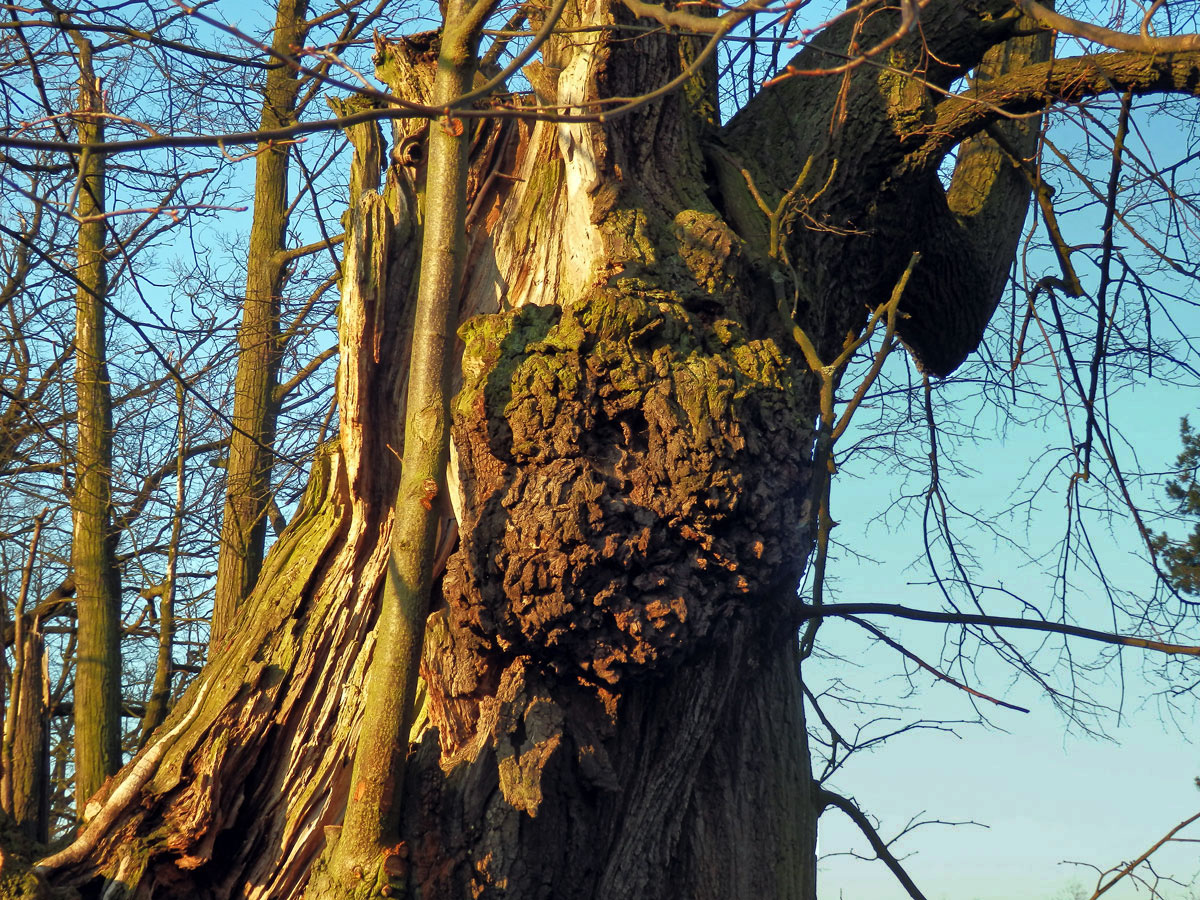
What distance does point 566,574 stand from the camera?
103 inches

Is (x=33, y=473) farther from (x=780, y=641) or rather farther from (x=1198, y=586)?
(x=1198, y=586)

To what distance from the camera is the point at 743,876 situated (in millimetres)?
3020

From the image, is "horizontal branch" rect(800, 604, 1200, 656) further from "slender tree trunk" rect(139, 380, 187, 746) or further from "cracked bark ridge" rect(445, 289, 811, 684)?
"slender tree trunk" rect(139, 380, 187, 746)

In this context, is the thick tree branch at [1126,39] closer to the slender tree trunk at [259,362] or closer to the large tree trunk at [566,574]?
the large tree trunk at [566,574]

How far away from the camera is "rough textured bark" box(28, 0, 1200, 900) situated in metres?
2.66

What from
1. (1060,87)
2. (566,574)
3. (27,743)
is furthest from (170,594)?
(1060,87)

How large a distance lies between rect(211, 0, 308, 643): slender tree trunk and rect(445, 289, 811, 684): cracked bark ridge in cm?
319

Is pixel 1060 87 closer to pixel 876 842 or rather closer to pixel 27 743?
pixel 876 842

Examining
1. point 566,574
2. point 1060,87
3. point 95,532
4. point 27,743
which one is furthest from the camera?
point 95,532

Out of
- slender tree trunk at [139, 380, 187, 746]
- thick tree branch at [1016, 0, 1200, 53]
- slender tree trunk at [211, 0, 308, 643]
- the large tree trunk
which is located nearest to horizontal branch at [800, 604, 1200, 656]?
the large tree trunk

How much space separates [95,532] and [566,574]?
458 centimetres

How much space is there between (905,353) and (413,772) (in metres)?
3.84

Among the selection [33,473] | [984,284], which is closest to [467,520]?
Result: [984,284]

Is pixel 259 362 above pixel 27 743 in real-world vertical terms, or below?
above
